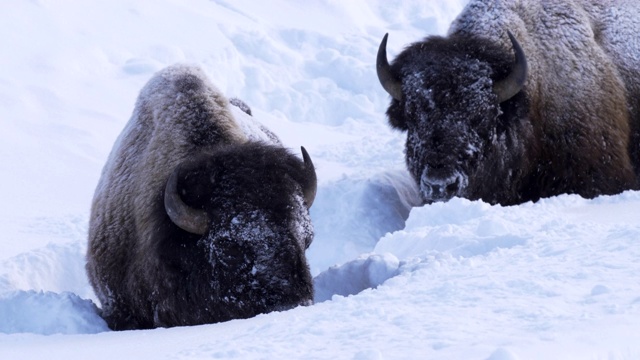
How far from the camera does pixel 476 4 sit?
7.73m

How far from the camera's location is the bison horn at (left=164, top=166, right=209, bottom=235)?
4902 millimetres

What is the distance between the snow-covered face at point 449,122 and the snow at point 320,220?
72 cm

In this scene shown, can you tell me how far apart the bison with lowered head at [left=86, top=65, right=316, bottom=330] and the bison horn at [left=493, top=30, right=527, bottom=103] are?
2.04 meters

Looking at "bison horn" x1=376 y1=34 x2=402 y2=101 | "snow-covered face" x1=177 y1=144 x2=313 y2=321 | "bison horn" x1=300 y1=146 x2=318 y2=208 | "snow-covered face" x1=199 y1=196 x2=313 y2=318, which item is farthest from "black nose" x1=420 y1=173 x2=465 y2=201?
"snow-covered face" x1=199 y1=196 x2=313 y2=318

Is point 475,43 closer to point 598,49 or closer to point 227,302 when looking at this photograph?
point 598,49

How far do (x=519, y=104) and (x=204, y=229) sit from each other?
2.95m

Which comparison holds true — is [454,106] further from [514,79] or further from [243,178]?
[243,178]

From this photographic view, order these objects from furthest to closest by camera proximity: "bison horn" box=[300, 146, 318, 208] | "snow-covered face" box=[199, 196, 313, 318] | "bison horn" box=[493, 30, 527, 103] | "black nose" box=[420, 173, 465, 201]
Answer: "bison horn" box=[493, 30, 527, 103] < "black nose" box=[420, 173, 465, 201] < "bison horn" box=[300, 146, 318, 208] < "snow-covered face" box=[199, 196, 313, 318]

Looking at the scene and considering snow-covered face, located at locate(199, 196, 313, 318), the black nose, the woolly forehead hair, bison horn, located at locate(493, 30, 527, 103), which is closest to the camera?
snow-covered face, located at locate(199, 196, 313, 318)

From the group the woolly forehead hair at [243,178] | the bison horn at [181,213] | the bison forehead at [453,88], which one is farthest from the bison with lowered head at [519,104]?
the bison horn at [181,213]

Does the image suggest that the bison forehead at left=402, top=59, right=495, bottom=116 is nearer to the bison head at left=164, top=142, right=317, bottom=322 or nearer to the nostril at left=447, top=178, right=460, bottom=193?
the nostril at left=447, top=178, right=460, bottom=193

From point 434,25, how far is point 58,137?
10.4 metres

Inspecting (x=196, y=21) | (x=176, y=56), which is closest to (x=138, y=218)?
(x=176, y=56)

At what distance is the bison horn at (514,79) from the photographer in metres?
6.78
